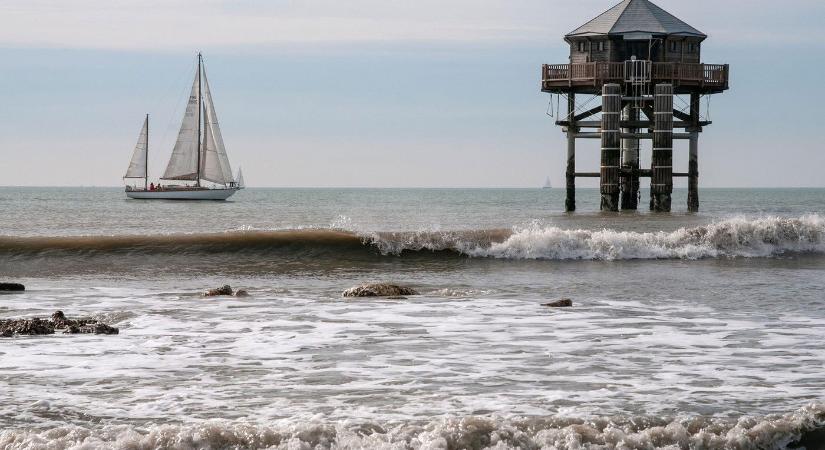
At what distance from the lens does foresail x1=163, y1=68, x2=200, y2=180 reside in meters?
81.4

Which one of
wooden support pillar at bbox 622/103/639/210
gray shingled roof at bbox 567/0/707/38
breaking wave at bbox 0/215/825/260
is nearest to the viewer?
breaking wave at bbox 0/215/825/260

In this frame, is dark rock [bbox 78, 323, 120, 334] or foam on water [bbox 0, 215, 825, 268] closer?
dark rock [bbox 78, 323, 120, 334]

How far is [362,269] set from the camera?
87.3ft

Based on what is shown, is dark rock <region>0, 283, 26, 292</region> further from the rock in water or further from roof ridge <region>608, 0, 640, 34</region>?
roof ridge <region>608, 0, 640, 34</region>

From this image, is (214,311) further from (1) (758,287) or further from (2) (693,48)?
(2) (693,48)

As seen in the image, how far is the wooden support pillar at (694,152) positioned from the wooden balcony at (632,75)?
3.36 ft

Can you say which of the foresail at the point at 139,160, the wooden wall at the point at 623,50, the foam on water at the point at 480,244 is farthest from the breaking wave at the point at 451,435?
the foresail at the point at 139,160

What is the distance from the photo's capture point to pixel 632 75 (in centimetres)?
4562

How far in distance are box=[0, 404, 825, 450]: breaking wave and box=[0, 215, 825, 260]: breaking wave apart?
19.2 meters

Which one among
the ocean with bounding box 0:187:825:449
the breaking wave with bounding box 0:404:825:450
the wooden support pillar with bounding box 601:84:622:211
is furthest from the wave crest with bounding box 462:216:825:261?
the breaking wave with bounding box 0:404:825:450

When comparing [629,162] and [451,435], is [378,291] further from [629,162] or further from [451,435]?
[629,162]

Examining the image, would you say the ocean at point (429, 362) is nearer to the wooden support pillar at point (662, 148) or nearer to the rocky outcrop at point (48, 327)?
the rocky outcrop at point (48, 327)

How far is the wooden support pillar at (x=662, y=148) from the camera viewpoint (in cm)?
4494

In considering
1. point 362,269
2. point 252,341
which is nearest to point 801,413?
point 252,341
